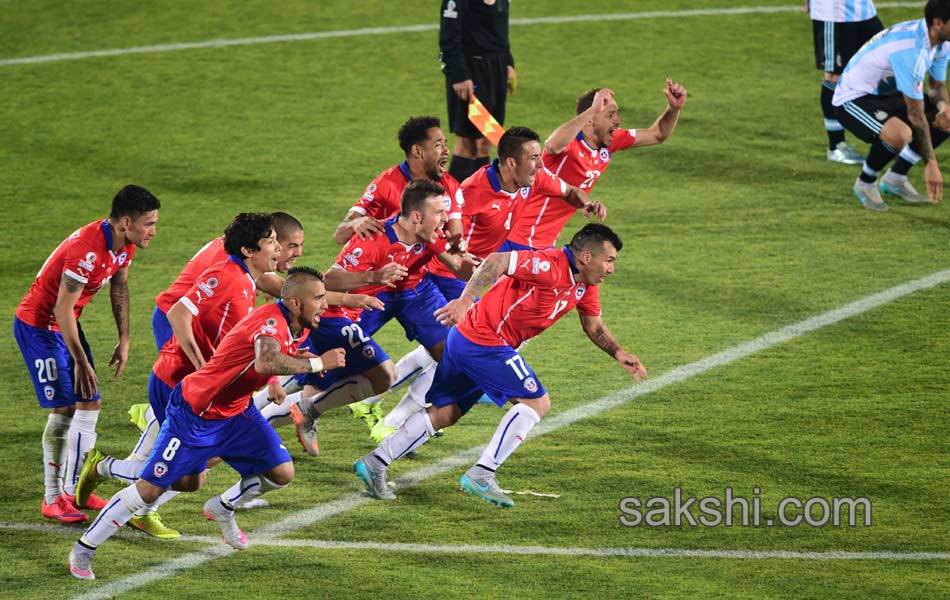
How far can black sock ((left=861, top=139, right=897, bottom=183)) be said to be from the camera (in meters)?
12.5

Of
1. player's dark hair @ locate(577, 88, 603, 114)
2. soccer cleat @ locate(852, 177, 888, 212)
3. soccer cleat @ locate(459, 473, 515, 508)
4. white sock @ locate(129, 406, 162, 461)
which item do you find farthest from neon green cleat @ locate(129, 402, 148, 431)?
soccer cleat @ locate(852, 177, 888, 212)

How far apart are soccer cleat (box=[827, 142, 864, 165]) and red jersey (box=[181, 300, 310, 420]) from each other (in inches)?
331

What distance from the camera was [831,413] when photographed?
8.97 m

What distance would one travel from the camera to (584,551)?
7230 millimetres

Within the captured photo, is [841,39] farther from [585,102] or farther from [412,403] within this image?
[412,403]

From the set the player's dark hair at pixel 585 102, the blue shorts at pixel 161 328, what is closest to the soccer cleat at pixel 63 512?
the blue shorts at pixel 161 328

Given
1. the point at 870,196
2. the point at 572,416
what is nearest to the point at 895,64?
the point at 870,196

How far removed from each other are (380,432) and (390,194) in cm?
151

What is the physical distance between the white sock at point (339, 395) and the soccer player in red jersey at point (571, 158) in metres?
1.83

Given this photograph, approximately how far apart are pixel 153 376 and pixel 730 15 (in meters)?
12.7

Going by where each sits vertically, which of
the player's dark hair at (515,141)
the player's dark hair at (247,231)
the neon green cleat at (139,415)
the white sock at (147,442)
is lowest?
the neon green cleat at (139,415)

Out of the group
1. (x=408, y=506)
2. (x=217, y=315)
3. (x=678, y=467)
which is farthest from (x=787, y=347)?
(x=217, y=315)

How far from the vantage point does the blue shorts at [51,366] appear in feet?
25.5

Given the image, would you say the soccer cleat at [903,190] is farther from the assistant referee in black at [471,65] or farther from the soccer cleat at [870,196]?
the assistant referee in black at [471,65]
